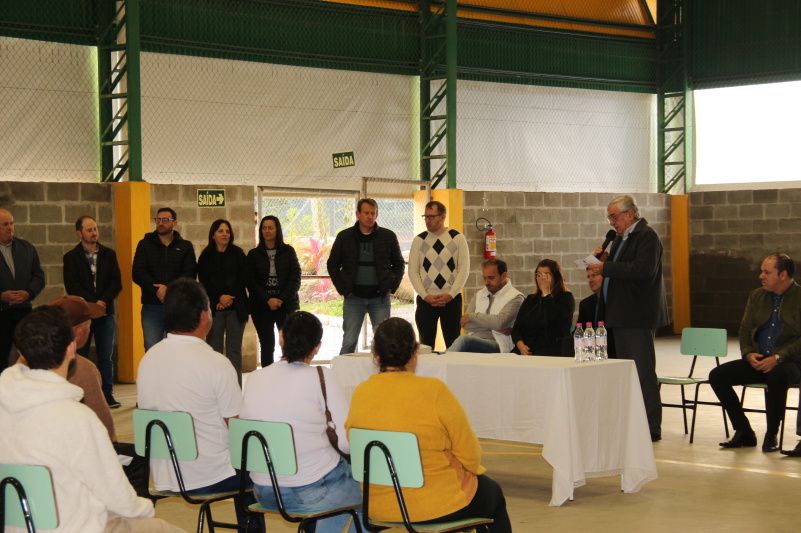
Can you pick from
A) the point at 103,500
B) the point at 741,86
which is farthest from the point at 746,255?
the point at 103,500

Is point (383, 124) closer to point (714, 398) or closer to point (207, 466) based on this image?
point (714, 398)

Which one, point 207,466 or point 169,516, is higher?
point 207,466

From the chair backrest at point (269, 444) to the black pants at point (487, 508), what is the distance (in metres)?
0.53

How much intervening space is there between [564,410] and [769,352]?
7.36 ft

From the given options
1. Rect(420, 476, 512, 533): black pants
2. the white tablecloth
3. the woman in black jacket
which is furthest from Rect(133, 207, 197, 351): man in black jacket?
Rect(420, 476, 512, 533): black pants

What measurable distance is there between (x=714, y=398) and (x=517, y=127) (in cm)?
539

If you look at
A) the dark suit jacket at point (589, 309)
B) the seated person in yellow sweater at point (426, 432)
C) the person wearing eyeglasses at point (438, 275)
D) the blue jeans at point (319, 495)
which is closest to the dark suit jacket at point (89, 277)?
the person wearing eyeglasses at point (438, 275)

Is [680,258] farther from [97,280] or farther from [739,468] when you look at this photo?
[739,468]

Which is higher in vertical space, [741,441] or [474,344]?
[474,344]

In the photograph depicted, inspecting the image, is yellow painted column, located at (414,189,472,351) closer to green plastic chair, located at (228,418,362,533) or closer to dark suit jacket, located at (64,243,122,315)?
dark suit jacket, located at (64,243,122,315)

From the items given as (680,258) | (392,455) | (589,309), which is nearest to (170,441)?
(392,455)

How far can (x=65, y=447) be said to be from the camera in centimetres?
308

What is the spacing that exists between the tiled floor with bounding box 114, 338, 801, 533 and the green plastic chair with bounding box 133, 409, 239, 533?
2.08 ft

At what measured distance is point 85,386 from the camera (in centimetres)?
432
